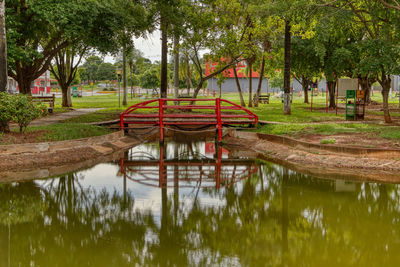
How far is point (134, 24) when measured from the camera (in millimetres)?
22031

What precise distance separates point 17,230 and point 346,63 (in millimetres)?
22943

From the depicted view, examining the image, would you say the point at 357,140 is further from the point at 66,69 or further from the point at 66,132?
the point at 66,69

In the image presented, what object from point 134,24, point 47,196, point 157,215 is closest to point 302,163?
point 157,215

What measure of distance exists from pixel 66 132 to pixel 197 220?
9.32 m

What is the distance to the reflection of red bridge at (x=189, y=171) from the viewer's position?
445 inches

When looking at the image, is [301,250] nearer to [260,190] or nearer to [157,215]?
[157,215]

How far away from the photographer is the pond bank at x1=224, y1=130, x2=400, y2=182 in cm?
1185

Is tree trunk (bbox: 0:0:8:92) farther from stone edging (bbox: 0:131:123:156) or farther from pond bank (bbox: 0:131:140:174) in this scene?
pond bank (bbox: 0:131:140:174)

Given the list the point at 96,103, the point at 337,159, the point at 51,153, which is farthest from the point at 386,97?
the point at 96,103

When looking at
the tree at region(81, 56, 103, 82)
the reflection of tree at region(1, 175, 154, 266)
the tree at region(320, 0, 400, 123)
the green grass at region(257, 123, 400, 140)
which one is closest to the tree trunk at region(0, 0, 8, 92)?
the reflection of tree at region(1, 175, 154, 266)

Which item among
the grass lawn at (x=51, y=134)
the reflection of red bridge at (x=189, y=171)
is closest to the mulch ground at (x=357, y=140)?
the reflection of red bridge at (x=189, y=171)

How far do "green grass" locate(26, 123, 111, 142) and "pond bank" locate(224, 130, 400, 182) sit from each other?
664 cm

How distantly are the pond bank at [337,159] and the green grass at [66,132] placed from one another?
6643mm

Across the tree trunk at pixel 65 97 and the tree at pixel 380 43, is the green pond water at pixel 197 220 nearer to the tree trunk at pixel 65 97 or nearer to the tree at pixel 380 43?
the tree at pixel 380 43
